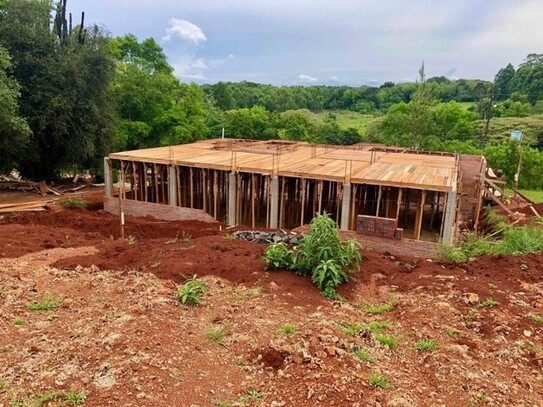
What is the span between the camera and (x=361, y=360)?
17.3 feet

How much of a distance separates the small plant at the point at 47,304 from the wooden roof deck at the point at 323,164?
327 inches

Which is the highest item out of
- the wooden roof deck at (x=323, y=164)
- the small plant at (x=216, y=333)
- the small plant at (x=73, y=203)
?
the wooden roof deck at (x=323, y=164)

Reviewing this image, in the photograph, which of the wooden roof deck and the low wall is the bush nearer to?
the wooden roof deck

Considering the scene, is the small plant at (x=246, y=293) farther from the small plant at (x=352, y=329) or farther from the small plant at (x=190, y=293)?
the small plant at (x=352, y=329)

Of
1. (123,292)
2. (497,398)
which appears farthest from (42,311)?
(497,398)

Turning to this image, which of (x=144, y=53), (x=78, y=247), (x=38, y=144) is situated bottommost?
(x=78, y=247)

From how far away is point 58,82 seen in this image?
18688 mm

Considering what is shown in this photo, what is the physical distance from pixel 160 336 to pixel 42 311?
2.17 metres

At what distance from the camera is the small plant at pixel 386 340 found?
5.79 m

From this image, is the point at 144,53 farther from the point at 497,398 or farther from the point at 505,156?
the point at 497,398

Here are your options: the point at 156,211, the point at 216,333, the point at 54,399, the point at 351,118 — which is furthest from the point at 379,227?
the point at 351,118

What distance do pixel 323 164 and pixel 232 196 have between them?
11.5 feet

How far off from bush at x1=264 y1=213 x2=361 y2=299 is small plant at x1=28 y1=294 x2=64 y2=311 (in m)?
3.56

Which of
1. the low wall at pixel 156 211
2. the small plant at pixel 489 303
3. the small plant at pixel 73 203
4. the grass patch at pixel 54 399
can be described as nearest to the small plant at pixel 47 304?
the grass patch at pixel 54 399
